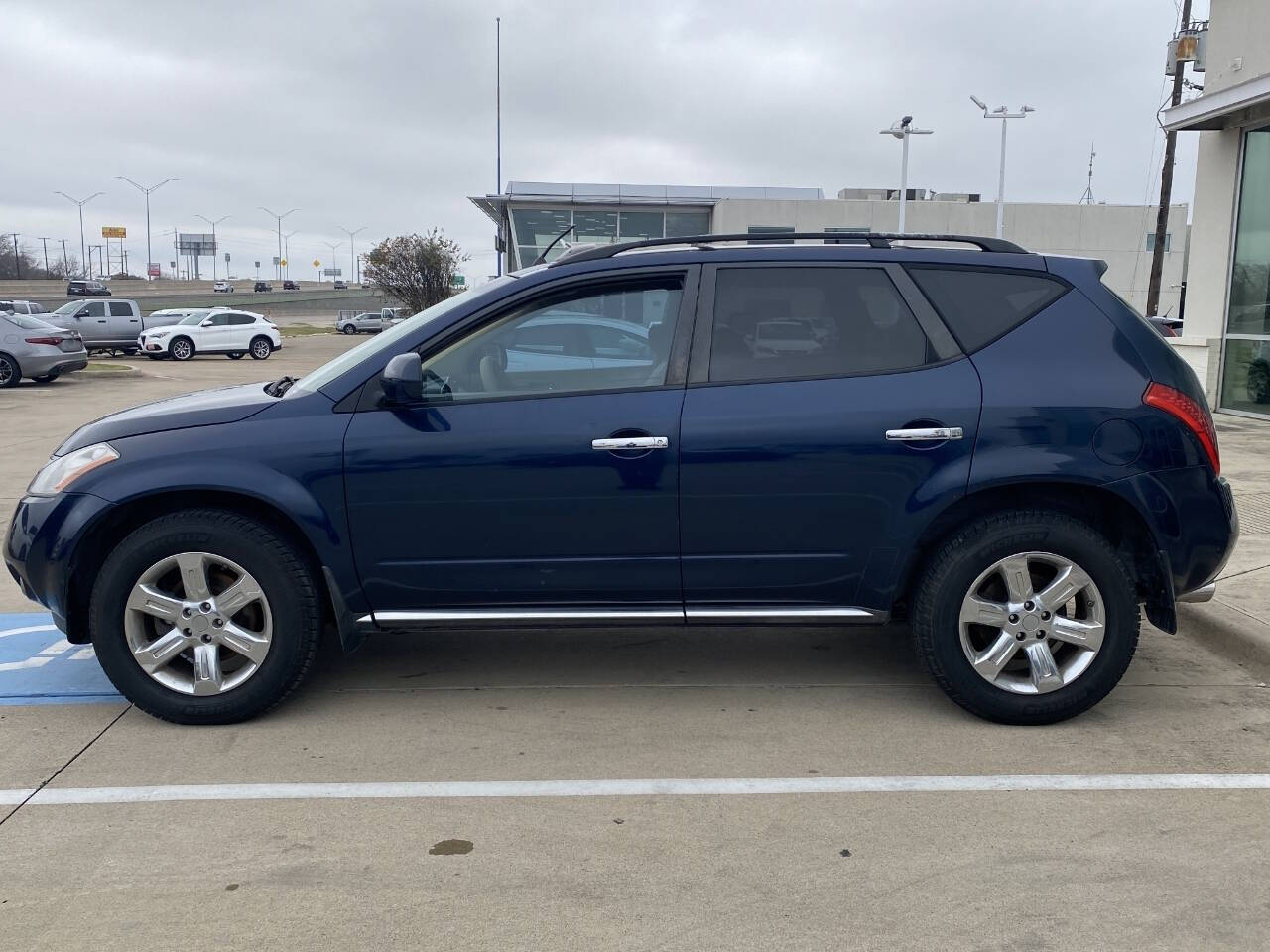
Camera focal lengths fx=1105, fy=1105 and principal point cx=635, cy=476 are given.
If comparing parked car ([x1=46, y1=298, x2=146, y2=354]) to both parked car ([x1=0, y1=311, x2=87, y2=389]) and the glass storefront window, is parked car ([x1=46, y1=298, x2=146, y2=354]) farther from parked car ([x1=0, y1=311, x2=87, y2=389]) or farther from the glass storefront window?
the glass storefront window

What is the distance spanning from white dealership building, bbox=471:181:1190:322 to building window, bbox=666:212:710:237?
0.13 ft

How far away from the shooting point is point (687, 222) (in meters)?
44.8

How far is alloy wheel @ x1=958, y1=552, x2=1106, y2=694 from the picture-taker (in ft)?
13.8

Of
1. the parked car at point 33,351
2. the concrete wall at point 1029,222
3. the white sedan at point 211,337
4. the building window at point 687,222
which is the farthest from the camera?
the building window at point 687,222

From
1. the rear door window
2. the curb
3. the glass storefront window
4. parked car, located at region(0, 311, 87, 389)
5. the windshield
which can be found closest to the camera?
the rear door window

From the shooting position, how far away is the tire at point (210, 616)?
13.7 ft

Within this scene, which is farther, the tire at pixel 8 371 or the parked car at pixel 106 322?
the parked car at pixel 106 322

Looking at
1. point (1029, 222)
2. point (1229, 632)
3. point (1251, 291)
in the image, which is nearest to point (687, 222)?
point (1029, 222)

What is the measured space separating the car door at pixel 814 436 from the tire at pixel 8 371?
21362mm

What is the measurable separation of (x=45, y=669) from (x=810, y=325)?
3743 mm

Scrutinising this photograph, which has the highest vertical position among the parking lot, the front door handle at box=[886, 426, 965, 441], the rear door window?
the rear door window

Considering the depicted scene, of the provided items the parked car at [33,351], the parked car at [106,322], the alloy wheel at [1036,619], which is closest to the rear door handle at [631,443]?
the alloy wheel at [1036,619]

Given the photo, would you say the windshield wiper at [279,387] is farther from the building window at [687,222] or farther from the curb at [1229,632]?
the building window at [687,222]

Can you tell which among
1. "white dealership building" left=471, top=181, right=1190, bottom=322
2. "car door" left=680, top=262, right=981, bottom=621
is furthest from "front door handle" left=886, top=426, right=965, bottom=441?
"white dealership building" left=471, top=181, right=1190, bottom=322
